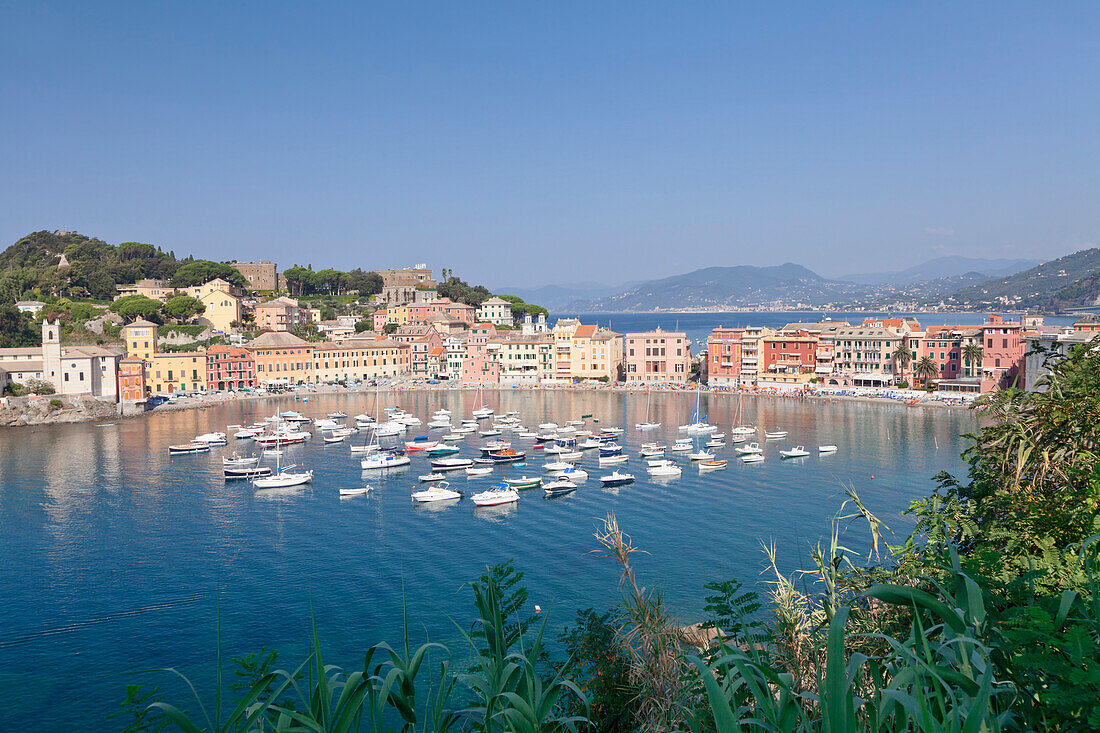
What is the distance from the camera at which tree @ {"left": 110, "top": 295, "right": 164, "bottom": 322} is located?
55.0m

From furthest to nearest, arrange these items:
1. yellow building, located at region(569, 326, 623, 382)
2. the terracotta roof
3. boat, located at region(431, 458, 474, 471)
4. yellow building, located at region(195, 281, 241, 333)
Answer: yellow building, located at region(195, 281, 241, 333)
yellow building, located at region(569, 326, 623, 382)
the terracotta roof
boat, located at region(431, 458, 474, 471)

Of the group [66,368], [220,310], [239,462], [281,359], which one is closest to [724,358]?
[281,359]

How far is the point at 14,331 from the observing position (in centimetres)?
4697

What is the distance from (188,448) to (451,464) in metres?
11.6

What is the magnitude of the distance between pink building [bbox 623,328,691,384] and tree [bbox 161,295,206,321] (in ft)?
114

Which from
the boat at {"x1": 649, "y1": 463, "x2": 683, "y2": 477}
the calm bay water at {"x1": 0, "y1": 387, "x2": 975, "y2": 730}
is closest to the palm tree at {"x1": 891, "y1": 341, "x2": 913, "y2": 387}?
the calm bay water at {"x1": 0, "y1": 387, "x2": 975, "y2": 730}

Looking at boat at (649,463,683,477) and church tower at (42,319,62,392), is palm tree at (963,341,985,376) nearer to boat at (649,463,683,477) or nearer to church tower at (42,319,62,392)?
boat at (649,463,683,477)

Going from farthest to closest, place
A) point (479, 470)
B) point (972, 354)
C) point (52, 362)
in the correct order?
point (972, 354) < point (52, 362) < point (479, 470)

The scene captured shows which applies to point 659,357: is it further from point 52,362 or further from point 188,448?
point 52,362

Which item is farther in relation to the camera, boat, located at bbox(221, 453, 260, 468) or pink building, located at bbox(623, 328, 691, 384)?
pink building, located at bbox(623, 328, 691, 384)

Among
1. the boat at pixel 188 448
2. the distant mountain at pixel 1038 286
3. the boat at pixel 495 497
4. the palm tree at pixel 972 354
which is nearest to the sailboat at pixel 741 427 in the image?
the boat at pixel 495 497

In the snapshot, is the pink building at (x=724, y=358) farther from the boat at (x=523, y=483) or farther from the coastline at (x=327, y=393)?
the boat at (x=523, y=483)

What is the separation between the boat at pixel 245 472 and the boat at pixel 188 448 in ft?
16.0

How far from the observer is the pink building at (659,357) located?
167 feet
